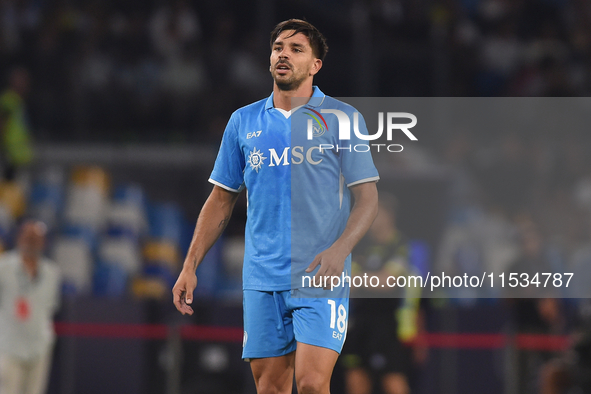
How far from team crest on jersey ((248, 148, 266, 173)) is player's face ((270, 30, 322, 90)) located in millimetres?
376

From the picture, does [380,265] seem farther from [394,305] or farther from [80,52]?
[80,52]

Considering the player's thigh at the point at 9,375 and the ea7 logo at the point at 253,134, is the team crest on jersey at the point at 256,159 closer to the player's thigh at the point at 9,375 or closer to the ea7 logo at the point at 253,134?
the ea7 logo at the point at 253,134

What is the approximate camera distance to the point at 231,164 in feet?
14.9

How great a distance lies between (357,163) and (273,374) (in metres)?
1.18

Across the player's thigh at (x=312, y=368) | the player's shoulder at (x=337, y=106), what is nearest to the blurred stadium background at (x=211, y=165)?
the player's shoulder at (x=337, y=106)

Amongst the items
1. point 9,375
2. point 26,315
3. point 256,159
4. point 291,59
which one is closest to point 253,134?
point 256,159

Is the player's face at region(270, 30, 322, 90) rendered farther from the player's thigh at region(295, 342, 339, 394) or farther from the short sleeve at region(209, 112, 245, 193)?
the player's thigh at region(295, 342, 339, 394)

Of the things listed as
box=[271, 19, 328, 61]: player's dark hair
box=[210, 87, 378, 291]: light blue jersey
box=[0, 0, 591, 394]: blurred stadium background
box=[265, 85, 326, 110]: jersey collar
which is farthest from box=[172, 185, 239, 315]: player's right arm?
box=[0, 0, 591, 394]: blurred stadium background

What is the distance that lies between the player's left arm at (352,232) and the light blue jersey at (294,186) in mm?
65

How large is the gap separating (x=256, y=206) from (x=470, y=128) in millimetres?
3868

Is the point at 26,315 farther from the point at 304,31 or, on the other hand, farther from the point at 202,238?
the point at 304,31

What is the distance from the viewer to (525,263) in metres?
7.33

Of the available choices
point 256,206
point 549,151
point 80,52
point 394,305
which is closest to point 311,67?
point 256,206

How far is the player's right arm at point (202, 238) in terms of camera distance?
4.30 m
